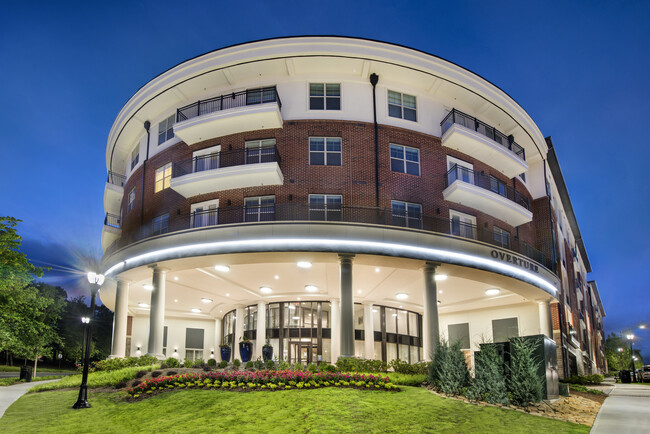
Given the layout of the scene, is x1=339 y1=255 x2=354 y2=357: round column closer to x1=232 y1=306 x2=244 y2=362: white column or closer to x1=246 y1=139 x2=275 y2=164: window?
x1=246 y1=139 x2=275 y2=164: window

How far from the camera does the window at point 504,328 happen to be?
3756cm

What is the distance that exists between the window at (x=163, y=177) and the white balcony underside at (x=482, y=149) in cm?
1630

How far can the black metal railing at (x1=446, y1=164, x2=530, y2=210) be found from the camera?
29.3 m

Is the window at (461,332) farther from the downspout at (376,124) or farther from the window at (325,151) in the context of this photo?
the window at (325,151)

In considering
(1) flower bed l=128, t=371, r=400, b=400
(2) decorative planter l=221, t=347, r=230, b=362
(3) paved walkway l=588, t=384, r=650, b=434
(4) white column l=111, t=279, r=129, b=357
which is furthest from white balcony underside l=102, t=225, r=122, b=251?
(3) paved walkway l=588, t=384, r=650, b=434

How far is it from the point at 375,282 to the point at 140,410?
56.2 ft

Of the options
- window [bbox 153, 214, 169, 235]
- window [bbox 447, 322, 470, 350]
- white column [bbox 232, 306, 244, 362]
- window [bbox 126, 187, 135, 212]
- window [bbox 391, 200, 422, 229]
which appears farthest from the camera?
window [bbox 447, 322, 470, 350]

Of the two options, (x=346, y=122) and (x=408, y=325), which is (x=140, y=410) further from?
(x=408, y=325)

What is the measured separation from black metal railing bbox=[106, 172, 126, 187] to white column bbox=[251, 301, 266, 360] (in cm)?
1496

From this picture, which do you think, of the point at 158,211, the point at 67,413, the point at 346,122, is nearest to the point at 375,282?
the point at 346,122

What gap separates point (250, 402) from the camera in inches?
581

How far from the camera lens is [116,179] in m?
40.9

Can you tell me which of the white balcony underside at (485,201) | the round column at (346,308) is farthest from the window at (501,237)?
the round column at (346,308)

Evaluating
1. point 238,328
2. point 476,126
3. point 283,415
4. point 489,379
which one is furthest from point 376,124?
point 238,328
